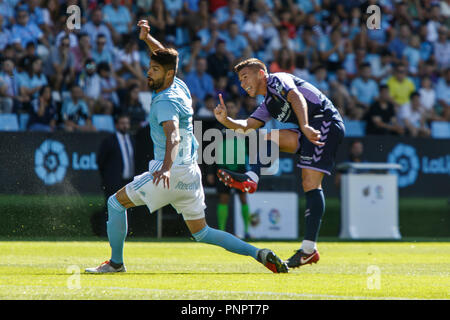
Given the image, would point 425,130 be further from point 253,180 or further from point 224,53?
point 253,180

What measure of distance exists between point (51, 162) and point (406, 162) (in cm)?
709

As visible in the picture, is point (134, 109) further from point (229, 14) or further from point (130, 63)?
point (229, 14)

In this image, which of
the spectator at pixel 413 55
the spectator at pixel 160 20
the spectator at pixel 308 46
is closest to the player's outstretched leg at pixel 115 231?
the spectator at pixel 160 20

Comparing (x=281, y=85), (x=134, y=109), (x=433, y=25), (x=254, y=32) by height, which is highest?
(x=433, y=25)

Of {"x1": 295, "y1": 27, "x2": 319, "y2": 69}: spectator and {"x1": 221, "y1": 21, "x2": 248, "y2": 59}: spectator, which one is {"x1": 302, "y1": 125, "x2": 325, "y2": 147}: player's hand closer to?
{"x1": 221, "y1": 21, "x2": 248, "y2": 59}: spectator

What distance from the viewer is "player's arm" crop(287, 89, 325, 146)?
27.6 ft

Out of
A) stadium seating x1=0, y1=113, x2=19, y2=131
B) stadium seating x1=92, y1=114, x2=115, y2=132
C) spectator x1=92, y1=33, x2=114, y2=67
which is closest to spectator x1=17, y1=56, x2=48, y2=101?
stadium seating x1=0, y1=113, x2=19, y2=131

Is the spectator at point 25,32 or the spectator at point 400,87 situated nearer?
the spectator at point 25,32

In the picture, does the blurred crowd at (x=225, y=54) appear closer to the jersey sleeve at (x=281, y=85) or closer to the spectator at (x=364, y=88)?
the spectator at (x=364, y=88)

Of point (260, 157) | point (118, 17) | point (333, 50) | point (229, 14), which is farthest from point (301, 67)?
point (260, 157)

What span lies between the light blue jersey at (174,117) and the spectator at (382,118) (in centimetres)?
1062

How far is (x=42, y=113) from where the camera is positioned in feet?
52.0

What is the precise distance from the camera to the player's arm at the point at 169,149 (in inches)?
292
